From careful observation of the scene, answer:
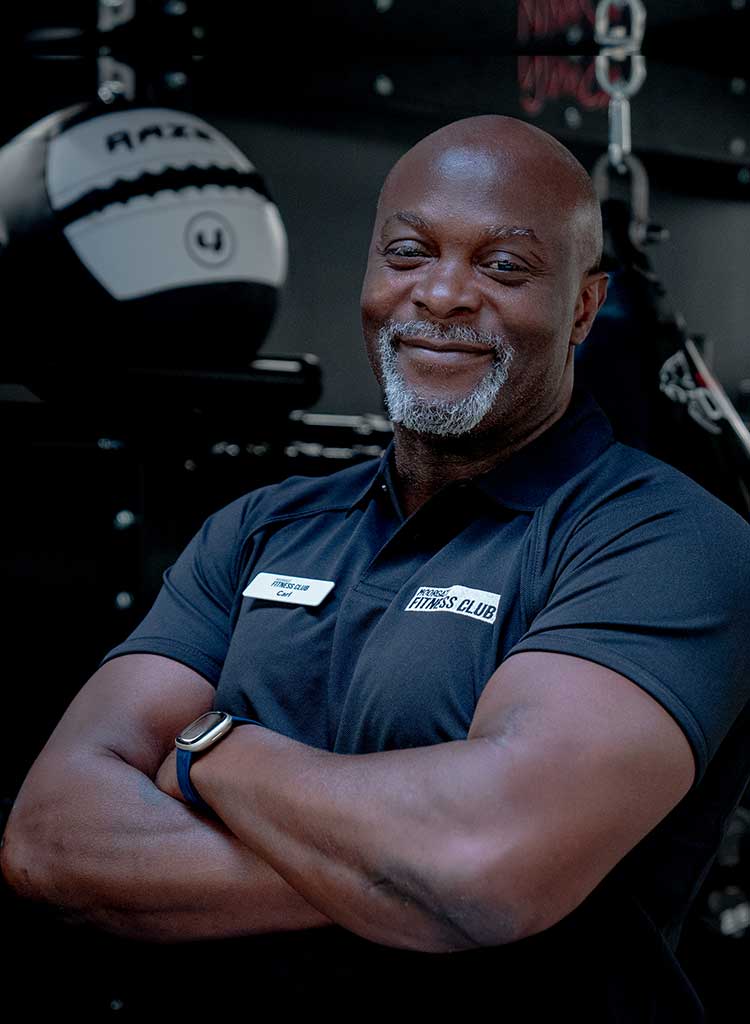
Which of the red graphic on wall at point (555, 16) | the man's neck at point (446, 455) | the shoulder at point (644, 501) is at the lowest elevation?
the man's neck at point (446, 455)

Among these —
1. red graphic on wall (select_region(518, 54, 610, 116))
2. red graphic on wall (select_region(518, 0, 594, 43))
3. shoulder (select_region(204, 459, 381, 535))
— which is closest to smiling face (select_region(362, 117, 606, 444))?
shoulder (select_region(204, 459, 381, 535))

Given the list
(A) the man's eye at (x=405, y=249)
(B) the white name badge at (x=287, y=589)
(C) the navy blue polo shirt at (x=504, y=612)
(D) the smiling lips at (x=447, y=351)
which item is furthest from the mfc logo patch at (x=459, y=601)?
(A) the man's eye at (x=405, y=249)

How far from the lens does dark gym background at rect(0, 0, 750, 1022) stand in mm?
1468

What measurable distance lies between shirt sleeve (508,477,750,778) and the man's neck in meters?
0.19

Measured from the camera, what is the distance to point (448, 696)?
971 millimetres

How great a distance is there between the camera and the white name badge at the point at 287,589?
3.68 feet

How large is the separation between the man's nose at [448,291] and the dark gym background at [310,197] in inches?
14.5

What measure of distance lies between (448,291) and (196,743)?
0.45 meters

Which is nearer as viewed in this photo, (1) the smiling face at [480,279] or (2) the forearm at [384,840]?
(2) the forearm at [384,840]

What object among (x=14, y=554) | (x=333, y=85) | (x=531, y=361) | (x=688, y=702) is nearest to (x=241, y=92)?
(x=333, y=85)

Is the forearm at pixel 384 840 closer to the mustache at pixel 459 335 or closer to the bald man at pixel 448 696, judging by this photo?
the bald man at pixel 448 696

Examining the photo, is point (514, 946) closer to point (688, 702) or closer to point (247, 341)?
point (688, 702)

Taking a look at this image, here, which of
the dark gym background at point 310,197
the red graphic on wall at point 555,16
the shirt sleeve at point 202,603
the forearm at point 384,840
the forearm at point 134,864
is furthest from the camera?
the red graphic on wall at point 555,16

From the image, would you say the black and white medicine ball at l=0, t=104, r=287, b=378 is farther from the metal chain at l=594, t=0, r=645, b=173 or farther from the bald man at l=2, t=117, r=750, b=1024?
the metal chain at l=594, t=0, r=645, b=173
